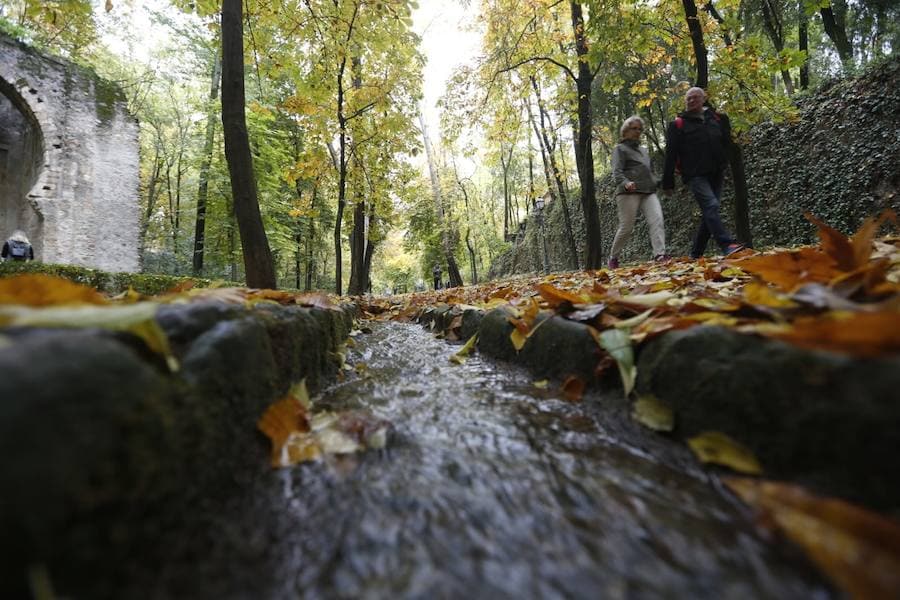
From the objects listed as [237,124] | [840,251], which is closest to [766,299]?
[840,251]

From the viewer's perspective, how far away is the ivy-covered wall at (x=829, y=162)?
227 inches

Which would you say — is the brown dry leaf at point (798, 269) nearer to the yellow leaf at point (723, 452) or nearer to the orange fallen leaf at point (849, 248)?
the orange fallen leaf at point (849, 248)

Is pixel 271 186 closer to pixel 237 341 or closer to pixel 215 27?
pixel 215 27

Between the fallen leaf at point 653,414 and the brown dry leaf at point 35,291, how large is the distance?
127 cm

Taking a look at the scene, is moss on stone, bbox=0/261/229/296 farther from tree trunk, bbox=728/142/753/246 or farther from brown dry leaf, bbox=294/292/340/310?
tree trunk, bbox=728/142/753/246

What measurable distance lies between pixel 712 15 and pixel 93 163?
15.0 m

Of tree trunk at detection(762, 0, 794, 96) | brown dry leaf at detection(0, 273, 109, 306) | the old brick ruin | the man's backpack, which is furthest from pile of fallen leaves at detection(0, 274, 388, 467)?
tree trunk at detection(762, 0, 794, 96)

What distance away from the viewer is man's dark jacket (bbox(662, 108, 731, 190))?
13.6 ft

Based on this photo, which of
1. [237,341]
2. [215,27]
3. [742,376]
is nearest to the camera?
[742,376]

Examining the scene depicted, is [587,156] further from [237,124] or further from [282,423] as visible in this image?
[282,423]

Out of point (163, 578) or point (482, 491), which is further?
point (482, 491)

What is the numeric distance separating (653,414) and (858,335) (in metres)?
0.48

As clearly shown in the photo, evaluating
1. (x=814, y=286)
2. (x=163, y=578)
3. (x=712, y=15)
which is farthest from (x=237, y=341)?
(x=712, y=15)

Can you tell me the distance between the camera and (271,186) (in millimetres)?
12664
